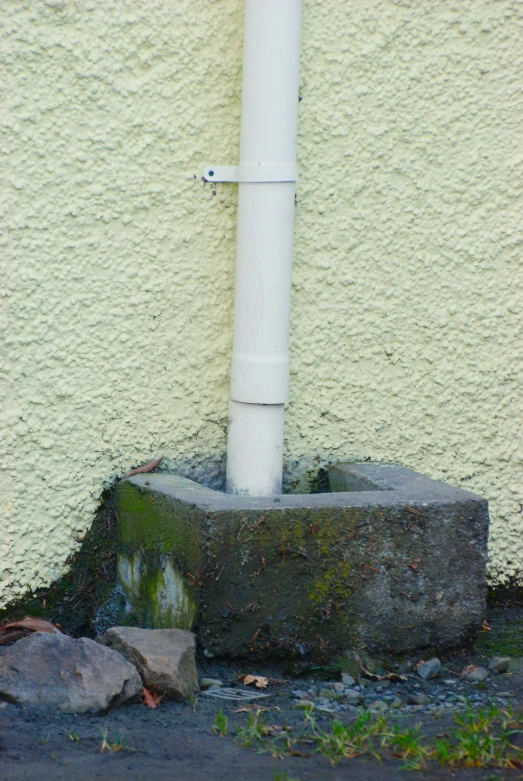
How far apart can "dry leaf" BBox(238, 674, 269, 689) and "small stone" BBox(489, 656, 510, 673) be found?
27.5 inches

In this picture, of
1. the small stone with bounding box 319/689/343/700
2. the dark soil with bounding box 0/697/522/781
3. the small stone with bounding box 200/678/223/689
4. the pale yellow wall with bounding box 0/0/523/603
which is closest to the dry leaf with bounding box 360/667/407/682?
the small stone with bounding box 319/689/343/700

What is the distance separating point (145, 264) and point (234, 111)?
57cm

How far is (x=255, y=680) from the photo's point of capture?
2545mm

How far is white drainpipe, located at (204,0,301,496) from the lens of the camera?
2814 millimetres

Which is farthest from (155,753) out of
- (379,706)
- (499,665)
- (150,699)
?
(499,665)

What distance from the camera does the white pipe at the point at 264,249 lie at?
2.81 meters

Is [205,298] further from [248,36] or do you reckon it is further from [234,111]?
[248,36]

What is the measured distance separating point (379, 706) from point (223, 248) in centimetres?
149

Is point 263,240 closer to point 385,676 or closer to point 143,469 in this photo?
point 143,469

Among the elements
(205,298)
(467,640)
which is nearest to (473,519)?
(467,640)

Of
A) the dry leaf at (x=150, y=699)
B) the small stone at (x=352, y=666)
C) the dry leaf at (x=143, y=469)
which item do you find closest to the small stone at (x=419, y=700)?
the small stone at (x=352, y=666)

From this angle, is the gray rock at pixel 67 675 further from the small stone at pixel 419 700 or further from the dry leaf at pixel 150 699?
the small stone at pixel 419 700

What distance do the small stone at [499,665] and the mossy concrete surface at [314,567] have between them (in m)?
0.10

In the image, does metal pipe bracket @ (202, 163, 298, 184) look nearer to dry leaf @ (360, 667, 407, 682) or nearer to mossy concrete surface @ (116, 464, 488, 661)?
mossy concrete surface @ (116, 464, 488, 661)
